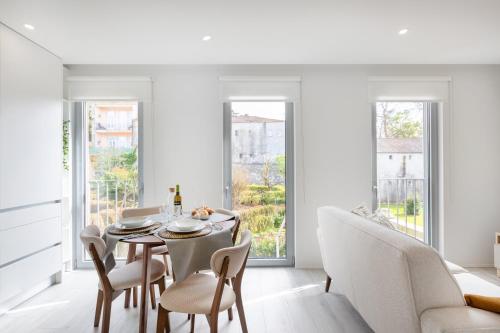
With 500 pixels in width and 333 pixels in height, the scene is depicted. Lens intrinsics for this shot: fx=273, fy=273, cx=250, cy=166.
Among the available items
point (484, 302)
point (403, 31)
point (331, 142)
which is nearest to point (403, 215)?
point (331, 142)

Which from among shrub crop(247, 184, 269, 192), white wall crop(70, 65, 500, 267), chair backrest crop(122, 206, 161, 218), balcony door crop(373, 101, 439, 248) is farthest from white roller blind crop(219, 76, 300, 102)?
chair backrest crop(122, 206, 161, 218)

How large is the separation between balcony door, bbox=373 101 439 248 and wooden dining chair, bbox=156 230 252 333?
2.37 metres

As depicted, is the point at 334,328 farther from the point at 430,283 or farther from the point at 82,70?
the point at 82,70

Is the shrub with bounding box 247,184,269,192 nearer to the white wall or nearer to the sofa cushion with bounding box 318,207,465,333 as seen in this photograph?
the white wall

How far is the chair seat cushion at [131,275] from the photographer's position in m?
1.88

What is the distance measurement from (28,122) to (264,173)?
2.43 meters

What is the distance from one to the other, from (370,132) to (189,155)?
7.19 feet

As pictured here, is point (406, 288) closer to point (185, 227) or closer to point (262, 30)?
point (185, 227)

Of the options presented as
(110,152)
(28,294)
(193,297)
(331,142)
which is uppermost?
(331,142)

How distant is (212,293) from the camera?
5.59 ft

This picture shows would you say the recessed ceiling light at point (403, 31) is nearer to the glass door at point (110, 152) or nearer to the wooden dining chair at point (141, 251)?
the wooden dining chair at point (141, 251)

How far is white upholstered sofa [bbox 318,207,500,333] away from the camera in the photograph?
3.96 feet

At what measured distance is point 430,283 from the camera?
1.29 m

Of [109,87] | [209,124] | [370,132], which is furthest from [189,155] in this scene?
[370,132]
